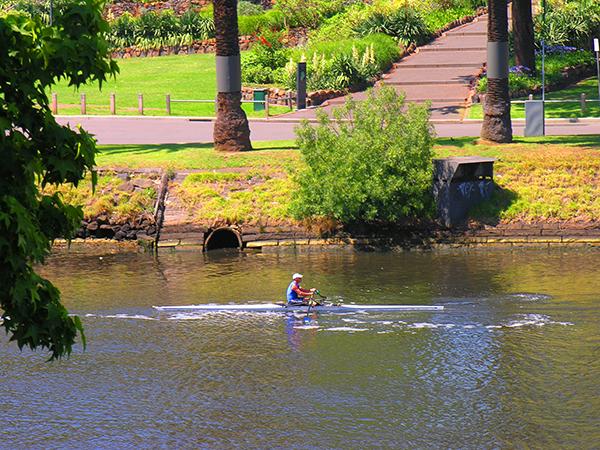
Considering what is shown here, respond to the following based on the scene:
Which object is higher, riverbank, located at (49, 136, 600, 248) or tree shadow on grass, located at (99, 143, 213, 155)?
tree shadow on grass, located at (99, 143, 213, 155)

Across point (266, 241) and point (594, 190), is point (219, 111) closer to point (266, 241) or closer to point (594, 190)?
point (266, 241)

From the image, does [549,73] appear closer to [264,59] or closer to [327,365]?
[264,59]

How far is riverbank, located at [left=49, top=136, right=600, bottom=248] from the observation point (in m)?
38.7

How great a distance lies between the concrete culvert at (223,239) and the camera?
129 ft

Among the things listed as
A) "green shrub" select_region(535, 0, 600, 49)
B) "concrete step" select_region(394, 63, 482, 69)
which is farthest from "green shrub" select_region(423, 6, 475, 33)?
"green shrub" select_region(535, 0, 600, 49)

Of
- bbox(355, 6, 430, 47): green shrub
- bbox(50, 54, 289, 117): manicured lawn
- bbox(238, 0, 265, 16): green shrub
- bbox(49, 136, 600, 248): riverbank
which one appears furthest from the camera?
bbox(238, 0, 265, 16): green shrub

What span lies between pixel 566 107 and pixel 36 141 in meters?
41.7

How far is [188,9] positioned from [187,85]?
15.3 metres

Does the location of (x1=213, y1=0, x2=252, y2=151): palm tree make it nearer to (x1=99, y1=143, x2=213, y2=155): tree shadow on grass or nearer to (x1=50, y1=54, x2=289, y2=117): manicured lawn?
(x1=99, y1=143, x2=213, y2=155): tree shadow on grass

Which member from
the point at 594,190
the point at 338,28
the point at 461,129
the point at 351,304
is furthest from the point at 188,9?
the point at 351,304

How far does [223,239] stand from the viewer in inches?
1571

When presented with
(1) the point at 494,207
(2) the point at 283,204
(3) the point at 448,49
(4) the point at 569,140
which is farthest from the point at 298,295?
(3) the point at 448,49

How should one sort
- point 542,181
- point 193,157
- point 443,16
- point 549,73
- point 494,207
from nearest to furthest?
point 494,207 → point 542,181 → point 193,157 → point 549,73 → point 443,16

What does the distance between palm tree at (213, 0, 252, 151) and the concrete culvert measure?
4.71 meters
